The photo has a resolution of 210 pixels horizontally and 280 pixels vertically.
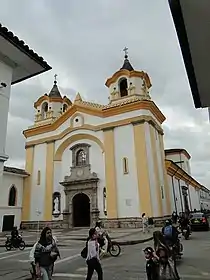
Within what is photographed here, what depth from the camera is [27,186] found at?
29531mm

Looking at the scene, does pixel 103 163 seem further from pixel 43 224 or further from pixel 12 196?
pixel 12 196

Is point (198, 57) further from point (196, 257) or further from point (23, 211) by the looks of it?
point (23, 211)

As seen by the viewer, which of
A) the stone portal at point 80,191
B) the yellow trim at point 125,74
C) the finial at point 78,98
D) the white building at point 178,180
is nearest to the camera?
the stone portal at point 80,191

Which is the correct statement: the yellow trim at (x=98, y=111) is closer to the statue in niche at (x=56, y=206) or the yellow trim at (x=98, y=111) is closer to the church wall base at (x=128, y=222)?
the statue in niche at (x=56, y=206)

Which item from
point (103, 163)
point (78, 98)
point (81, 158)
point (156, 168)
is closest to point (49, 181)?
point (81, 158)

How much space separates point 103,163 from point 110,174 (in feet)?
6.32

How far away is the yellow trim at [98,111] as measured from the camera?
26.4 metres

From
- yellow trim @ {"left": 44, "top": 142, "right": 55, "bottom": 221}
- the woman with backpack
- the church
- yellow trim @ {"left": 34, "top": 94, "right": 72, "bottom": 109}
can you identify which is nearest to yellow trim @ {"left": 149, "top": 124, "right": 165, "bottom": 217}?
the church

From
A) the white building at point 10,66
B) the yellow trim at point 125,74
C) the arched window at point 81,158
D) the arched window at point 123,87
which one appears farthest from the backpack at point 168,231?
the yellow trim at point 125,74

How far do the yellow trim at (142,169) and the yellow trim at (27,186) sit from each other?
1252cm

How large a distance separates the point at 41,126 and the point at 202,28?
29.5 m

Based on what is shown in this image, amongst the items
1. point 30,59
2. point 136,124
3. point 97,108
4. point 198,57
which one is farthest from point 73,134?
point 198,57

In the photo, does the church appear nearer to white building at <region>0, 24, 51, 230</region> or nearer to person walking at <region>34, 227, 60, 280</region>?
person walking at <region>34, 227, 60, 280</region>

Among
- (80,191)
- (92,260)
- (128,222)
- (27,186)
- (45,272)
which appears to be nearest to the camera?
(45,272)
